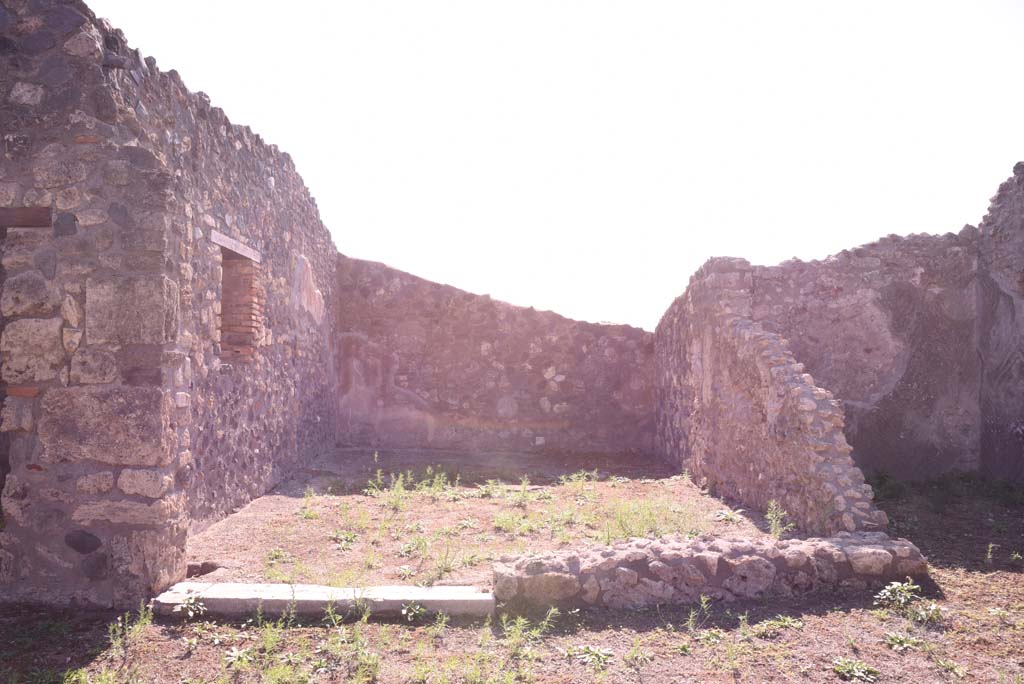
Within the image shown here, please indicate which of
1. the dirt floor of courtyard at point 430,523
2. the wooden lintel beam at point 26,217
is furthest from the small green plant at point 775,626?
the wooden lintel beam at point 26,217

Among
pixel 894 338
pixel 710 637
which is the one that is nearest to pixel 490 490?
pixel 710 637

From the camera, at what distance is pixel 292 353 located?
811cm

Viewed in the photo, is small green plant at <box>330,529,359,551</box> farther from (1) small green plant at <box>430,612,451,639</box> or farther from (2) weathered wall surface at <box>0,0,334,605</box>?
(1) small green plant at <box>430,612,451,639</box>

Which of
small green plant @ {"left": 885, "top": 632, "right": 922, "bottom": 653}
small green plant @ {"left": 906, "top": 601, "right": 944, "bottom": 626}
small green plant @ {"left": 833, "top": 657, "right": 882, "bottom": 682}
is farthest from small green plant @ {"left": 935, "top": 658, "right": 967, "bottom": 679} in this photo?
small green plant @ {"left": 906, "top": 601, "right": 944, "bottom": 626}

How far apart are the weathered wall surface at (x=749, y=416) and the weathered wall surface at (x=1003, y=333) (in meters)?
2.65

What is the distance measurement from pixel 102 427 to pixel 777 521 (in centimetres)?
489

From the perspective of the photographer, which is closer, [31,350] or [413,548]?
[31,350]

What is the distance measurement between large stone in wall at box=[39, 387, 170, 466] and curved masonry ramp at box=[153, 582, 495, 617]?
0.84m

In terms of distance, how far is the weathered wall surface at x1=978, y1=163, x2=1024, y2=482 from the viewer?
7.34 meters

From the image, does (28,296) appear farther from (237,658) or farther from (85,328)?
(237,658)

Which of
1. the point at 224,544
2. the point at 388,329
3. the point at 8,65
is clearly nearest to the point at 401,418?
the point at 388,329

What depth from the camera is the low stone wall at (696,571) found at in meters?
3.85

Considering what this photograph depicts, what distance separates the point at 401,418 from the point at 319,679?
784 centimetres

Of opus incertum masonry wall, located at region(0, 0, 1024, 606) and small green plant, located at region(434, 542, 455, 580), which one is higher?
opus incertum masonry wall, located at region(0, 0, 1024, 606)
